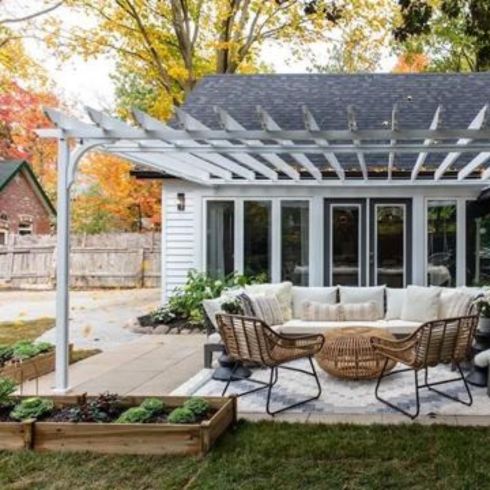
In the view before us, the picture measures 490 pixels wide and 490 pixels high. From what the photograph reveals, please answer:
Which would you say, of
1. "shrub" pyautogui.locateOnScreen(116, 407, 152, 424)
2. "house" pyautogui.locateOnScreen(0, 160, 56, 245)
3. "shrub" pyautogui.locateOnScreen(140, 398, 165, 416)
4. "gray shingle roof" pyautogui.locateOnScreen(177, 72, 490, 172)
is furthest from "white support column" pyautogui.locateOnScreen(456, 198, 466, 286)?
"house" pyautogui.locateOnScreen(0, 160, 56, 245)

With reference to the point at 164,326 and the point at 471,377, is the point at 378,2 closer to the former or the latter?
the point at 164,326

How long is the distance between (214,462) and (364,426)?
1.27 metres

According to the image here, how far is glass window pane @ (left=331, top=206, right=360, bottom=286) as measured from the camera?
996 cm

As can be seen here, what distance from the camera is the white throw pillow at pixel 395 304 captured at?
23.3 ft

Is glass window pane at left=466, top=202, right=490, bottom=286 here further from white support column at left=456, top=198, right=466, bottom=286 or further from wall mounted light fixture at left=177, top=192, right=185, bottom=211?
wall mounted light fixture at left=177, top=192, right=185, bottom=211

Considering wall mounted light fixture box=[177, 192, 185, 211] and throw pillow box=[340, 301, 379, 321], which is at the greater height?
wall mounted light fixture box=[177, 192, 185, 211]

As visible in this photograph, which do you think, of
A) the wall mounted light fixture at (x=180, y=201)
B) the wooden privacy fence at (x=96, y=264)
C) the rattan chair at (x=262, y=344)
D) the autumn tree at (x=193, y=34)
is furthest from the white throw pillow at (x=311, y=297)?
the autumn tree at (x=193, y=34)

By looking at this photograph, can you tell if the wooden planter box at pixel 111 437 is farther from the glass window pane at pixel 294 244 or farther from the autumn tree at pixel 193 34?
the autumn tree at pixel 193 34

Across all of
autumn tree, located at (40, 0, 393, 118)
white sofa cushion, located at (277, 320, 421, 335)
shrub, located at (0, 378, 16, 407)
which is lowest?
shrub, located at (0, 378, 16, 407)

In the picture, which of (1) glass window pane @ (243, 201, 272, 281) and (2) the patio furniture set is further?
(1) glass window pane @ (243, 201, 272, 281)

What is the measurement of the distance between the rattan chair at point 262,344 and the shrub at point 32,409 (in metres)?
1.66

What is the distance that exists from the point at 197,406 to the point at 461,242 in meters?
7.31

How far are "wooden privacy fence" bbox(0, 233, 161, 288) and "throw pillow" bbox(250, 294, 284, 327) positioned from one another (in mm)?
9482

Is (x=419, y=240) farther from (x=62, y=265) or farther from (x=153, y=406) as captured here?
(x=153, y=406)
